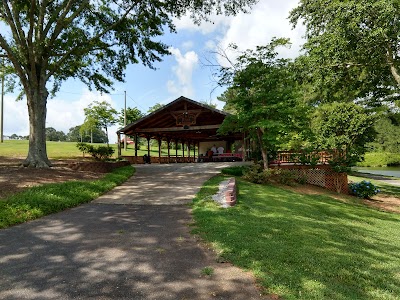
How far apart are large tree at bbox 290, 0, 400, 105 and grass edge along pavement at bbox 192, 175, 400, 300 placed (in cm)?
859

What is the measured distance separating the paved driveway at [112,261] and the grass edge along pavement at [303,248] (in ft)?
1.17

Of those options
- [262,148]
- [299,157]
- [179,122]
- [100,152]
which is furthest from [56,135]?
[299,157]

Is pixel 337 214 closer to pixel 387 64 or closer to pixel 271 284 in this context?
pixel 271 284

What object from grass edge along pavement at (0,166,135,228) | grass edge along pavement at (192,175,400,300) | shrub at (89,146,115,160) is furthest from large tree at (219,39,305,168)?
shrub at (89,146,115,160)

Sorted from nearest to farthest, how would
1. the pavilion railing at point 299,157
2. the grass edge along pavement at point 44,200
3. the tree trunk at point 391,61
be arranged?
the grass edge along pavement at point 44,200 < the tree trunk at point 391,61 < the pavilion railing at point 299,157

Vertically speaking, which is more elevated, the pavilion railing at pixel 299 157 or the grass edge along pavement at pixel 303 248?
the pavilion railing at pixel 299 157

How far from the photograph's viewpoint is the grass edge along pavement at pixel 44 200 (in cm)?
576

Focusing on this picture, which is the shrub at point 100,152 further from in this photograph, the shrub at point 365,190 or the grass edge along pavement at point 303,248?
the shrub at point 365,190

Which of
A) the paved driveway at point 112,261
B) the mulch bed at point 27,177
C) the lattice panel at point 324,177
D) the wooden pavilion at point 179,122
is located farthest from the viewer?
the wooden pavilion at point 179,122

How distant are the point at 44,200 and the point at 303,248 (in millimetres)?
5956

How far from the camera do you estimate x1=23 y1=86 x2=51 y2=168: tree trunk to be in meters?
11.3

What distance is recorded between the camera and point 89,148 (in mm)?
18781

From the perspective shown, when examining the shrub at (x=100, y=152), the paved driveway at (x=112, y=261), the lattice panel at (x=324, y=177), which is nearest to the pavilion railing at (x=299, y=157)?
the lattice panel at (x=324, y=177)

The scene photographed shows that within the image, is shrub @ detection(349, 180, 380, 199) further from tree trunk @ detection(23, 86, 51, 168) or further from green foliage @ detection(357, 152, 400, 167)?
green foliage @ detection(357, 152, 400, 167)
